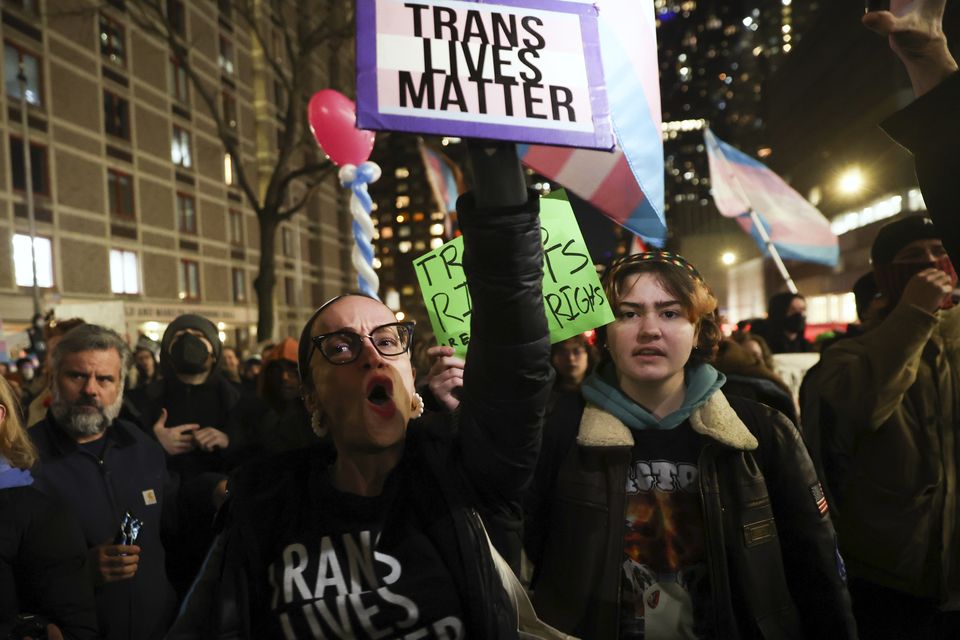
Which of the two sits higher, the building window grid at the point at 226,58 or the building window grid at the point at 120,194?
the building window grid at the point at 226,58

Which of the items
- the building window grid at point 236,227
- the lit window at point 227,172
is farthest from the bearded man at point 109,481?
the building window grid at point 236,227

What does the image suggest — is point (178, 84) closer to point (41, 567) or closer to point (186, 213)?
point (186, 213)

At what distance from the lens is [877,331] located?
2947 mm

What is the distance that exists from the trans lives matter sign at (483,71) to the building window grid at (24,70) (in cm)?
2520

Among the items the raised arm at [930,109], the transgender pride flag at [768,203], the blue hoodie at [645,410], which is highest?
the transgender pride flag at [768,203]

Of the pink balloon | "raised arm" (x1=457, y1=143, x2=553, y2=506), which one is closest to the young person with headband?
"raised arm" (x1=457, y1=143, x2=553, y2=506)

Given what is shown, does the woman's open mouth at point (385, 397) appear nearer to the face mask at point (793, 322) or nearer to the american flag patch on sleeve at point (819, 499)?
the american flag patch on sleeve at point (819, 499)

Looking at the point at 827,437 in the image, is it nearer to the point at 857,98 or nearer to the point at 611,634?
the point at 611,634

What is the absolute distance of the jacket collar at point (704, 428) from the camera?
2246 mm

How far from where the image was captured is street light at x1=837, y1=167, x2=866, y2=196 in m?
33.5

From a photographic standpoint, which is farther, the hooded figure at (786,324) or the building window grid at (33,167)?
the building window grid at (33,167)

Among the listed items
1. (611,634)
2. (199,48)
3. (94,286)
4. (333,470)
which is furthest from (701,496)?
(199,48)

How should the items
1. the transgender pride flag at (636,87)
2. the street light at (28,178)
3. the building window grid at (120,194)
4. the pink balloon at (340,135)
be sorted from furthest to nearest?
the building window grid at (120,194) < the street light at (28,178) < the pink balloon at (340,135) < the transgender pride flag at (636,87)

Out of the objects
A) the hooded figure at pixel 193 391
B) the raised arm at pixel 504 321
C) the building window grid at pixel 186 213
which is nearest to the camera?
the raised arm at pixel 504 321
